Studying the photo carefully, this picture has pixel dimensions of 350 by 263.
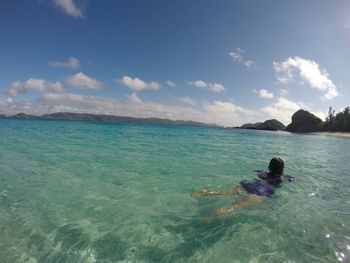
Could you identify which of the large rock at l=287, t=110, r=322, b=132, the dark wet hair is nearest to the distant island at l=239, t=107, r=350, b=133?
the large rock at l=287, t=110, r=322, b=132

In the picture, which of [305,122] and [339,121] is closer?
[339,121]

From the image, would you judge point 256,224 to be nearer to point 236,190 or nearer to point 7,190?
point 236,190

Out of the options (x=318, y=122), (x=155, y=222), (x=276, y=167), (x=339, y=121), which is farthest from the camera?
(x=318, y=122)

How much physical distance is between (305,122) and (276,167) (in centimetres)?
14942

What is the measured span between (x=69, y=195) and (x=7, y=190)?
2352mm

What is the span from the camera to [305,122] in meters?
136

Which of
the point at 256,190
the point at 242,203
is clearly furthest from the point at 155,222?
the point at 256,190

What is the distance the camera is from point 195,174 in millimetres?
11766

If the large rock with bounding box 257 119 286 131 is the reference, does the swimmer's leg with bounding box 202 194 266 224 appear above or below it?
below

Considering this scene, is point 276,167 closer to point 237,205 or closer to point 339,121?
point 237,205

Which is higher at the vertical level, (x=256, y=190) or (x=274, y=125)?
(x=274, y=125)

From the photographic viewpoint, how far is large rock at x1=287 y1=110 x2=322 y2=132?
13098 cm

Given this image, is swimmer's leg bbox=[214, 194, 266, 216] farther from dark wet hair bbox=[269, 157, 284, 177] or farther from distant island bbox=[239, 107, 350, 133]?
distant island bbox=[239, 107, 350, 133]

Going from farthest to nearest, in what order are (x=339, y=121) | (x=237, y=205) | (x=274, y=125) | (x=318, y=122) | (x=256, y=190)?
1. (x=274, y=125)
2. (x=318, y=122)
3. (x=339, y=121)
4. (x=256, y=190)
5. (x=237, y=205)
